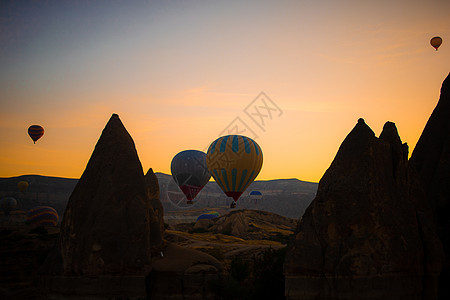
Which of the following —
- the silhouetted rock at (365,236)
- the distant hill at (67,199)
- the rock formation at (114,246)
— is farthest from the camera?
the distant hill at (67,199)

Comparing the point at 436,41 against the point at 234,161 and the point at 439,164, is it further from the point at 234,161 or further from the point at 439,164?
the point at 439,164

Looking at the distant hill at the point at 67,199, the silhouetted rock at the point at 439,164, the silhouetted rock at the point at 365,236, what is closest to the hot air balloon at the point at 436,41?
the silhouetted rock at the point at 439,164

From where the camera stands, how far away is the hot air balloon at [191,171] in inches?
2625

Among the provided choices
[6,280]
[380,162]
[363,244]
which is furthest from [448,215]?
[6,280]

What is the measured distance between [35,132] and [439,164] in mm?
67798

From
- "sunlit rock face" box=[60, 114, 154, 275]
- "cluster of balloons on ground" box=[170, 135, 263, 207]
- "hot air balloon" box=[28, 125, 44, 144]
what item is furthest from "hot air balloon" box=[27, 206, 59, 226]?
"sunlit rock face" box=[60, 114, 154, 275]

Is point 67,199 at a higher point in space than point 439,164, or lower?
lower

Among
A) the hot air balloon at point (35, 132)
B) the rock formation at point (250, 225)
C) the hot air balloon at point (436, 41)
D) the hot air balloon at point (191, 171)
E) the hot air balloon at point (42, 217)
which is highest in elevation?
the hot air balloon at point (436, 41)

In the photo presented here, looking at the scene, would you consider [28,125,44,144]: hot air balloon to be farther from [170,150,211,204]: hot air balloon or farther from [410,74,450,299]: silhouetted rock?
[410,74,450,299]: silhouetted rock

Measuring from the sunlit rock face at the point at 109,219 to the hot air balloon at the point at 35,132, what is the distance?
60116 mm

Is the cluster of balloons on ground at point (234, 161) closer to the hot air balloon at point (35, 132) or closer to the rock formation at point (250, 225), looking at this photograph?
the rock formation at point (250, 225)

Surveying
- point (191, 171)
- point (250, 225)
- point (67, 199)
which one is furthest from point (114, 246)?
point (67, 199)

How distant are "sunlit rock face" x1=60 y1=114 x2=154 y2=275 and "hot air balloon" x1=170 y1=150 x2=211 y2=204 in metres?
49.0

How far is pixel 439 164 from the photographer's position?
57.5 ft
